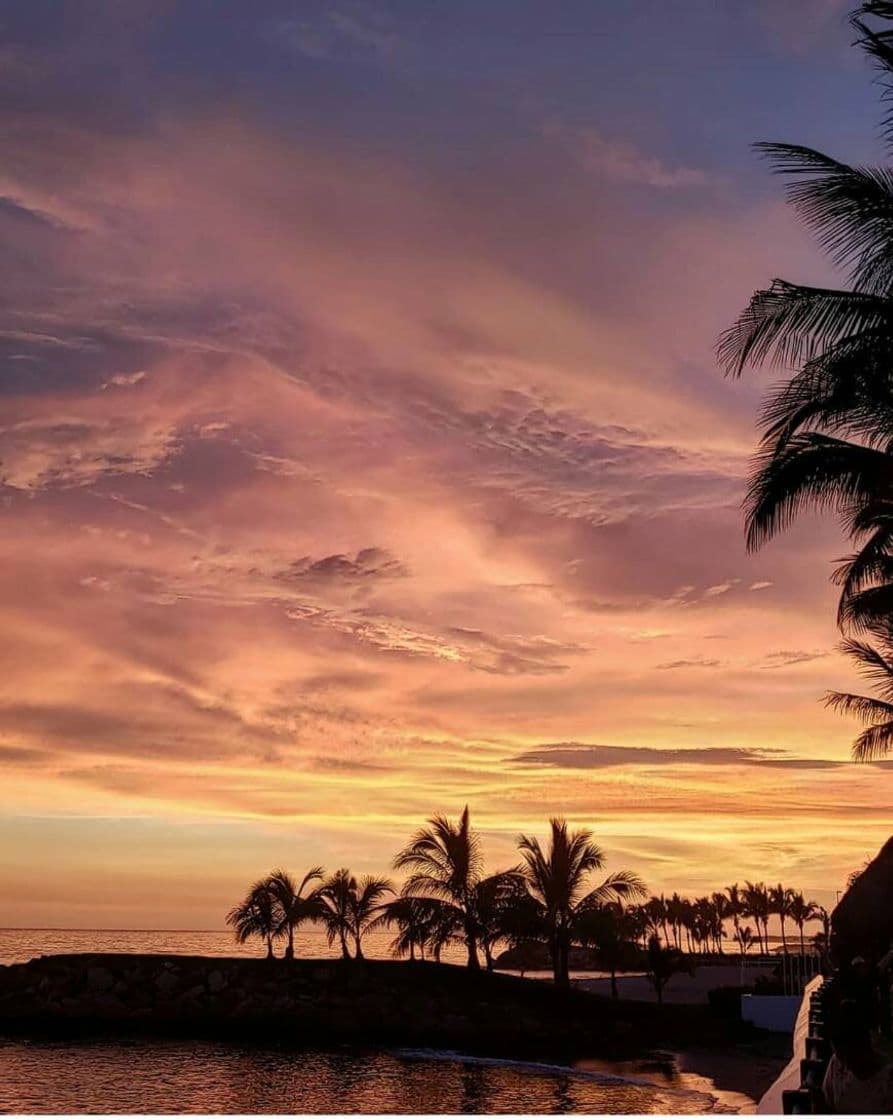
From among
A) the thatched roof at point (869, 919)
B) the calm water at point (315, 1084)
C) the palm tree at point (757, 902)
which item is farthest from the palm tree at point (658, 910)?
the thatched roof at point (869, 919)

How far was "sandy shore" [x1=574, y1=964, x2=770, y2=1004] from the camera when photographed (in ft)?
184

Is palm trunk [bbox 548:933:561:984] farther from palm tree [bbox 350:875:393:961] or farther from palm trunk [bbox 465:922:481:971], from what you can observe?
palm tree [bbox 350:875:393:961]

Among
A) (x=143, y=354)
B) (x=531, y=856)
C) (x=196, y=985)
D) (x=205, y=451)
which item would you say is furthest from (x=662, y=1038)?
(x=143, y=354)

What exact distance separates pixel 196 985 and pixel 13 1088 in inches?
565

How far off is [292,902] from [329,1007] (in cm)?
739

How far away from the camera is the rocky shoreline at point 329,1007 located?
132 feet

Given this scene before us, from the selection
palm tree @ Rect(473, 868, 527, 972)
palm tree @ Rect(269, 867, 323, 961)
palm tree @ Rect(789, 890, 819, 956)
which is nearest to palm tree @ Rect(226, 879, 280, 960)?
palm tree @ Rect(269, 867, 323, 961)

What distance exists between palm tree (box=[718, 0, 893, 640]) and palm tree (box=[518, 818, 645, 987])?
2991 cm

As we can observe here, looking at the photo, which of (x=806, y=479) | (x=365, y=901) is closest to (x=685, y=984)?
(x=365, y=901)

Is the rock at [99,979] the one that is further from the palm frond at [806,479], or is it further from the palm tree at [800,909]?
the palm tree at [800,909]

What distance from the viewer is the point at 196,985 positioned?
1849 inches

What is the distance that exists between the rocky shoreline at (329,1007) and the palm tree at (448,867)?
2874mm

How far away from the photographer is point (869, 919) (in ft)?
59.1

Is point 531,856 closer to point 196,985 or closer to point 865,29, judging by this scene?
point 196,985
